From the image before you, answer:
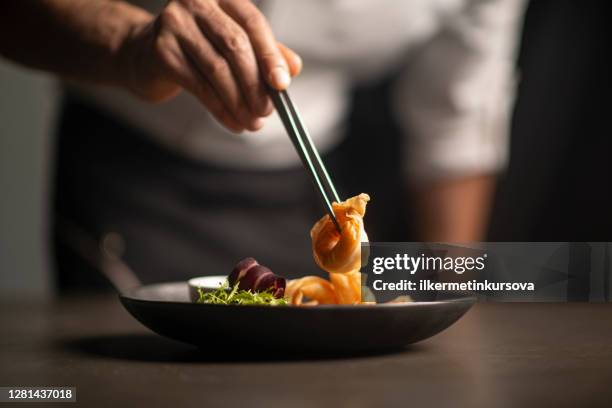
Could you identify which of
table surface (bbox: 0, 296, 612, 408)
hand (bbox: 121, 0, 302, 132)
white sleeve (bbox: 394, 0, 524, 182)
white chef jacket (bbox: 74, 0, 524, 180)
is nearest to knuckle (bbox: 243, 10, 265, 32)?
hand (bbox: 121, 0, 302, 132)

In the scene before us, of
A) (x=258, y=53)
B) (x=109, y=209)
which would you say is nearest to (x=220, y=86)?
(x=258, y=53)

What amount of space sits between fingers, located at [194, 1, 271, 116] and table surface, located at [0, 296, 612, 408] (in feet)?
0.85

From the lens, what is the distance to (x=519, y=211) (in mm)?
2172

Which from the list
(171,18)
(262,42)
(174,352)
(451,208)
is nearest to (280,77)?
(262,42)

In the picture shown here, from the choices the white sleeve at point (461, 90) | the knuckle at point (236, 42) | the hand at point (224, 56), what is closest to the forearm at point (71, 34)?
the hand at point (224, 56)

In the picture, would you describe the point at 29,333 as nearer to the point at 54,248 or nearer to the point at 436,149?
the point at 54,248

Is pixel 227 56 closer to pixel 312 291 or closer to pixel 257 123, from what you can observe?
pixel 257 123

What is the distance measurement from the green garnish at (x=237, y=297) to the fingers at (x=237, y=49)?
25 cm

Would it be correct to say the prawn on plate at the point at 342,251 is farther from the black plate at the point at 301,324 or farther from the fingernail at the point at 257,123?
the fingernail at the point at 257,123

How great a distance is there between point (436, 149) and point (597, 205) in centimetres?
70

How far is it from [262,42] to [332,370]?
404 millimetres

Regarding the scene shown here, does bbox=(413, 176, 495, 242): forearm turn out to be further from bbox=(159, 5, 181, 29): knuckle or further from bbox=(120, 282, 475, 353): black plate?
bbox=(120, 282, 475, 353): black plate

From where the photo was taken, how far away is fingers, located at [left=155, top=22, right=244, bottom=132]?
90cm

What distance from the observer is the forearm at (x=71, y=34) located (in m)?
1.04
